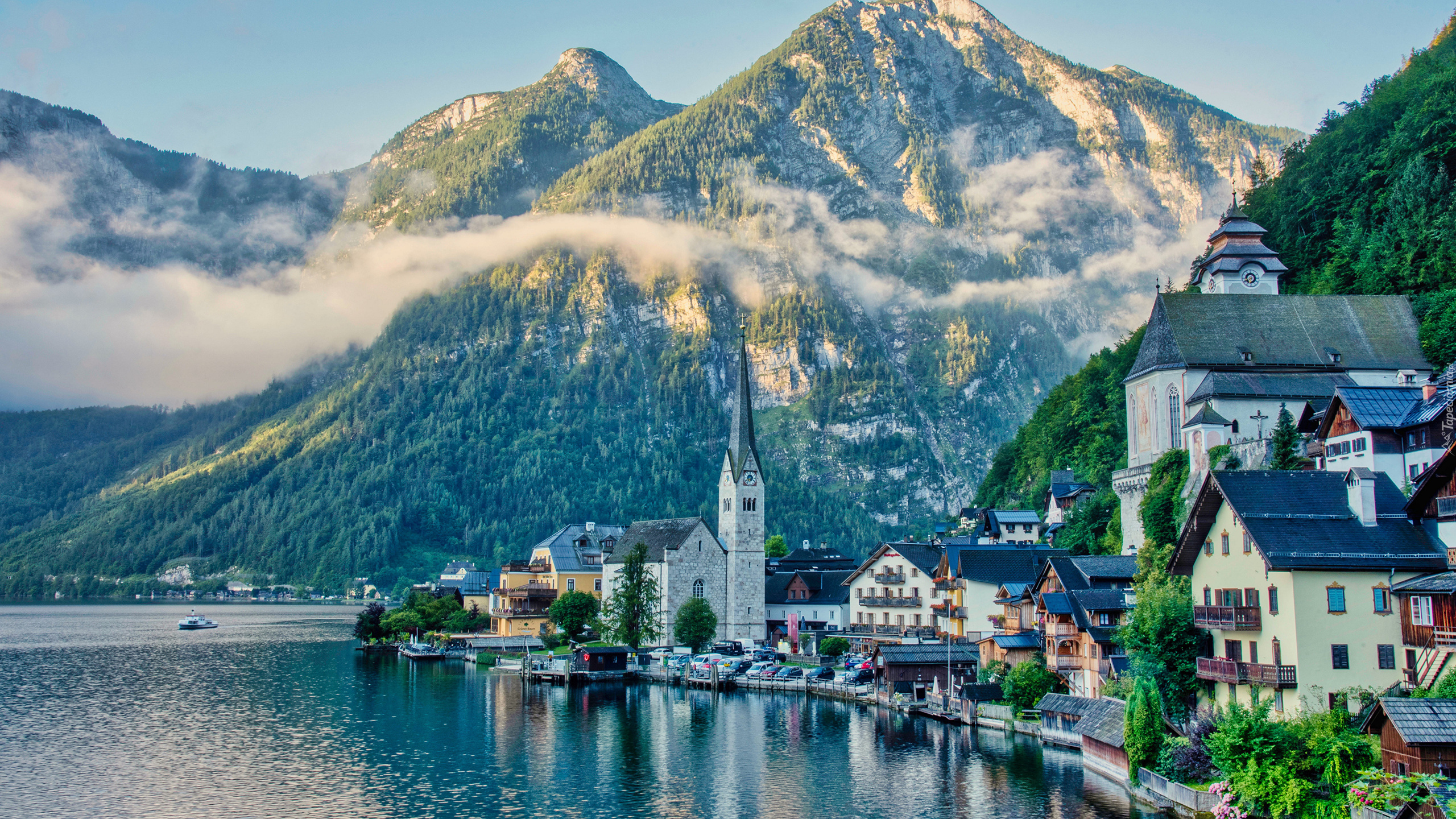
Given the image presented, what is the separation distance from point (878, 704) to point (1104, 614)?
18736 millimetres

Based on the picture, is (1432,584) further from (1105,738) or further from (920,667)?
(920,667)

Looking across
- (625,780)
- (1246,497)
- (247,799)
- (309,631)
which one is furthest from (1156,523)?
(309,631)

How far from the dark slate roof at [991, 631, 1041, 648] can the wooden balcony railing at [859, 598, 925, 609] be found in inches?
943

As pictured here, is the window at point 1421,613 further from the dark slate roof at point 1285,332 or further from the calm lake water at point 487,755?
the dark slate roof at point 1285,332

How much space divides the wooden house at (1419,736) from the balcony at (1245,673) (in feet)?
24.8

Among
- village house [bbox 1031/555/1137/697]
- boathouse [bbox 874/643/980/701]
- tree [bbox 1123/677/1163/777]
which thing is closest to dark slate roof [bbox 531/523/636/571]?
boathouse [bbox 874/643/980/701]

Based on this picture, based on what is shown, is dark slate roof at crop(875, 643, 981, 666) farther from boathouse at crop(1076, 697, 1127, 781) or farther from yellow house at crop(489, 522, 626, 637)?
yellow house at crop(489, 522, 626, 637)

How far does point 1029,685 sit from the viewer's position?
64.2 metres

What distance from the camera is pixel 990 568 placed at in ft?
281

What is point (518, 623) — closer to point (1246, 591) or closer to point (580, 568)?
point (580, 568)

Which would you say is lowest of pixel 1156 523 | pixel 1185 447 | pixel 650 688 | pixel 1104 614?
pixel 650 688

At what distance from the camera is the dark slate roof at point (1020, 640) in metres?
70.0

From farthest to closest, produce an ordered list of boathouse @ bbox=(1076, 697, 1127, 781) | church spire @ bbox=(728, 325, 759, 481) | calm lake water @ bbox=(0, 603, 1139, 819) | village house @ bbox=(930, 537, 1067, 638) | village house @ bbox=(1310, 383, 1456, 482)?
church spire @ bbox=(728, 325, 759, 481) → village house @ bbox=(930, 537, 1067, 638) → boathouse @ bbox=(1076, 697, 1127, 781) → calm lake water @ bbox=(0, 603, 1139, 819) → village house @ bbox=(1310, 383, 1456, 482)

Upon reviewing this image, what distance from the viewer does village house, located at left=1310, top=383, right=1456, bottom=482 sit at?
44.5 meters
